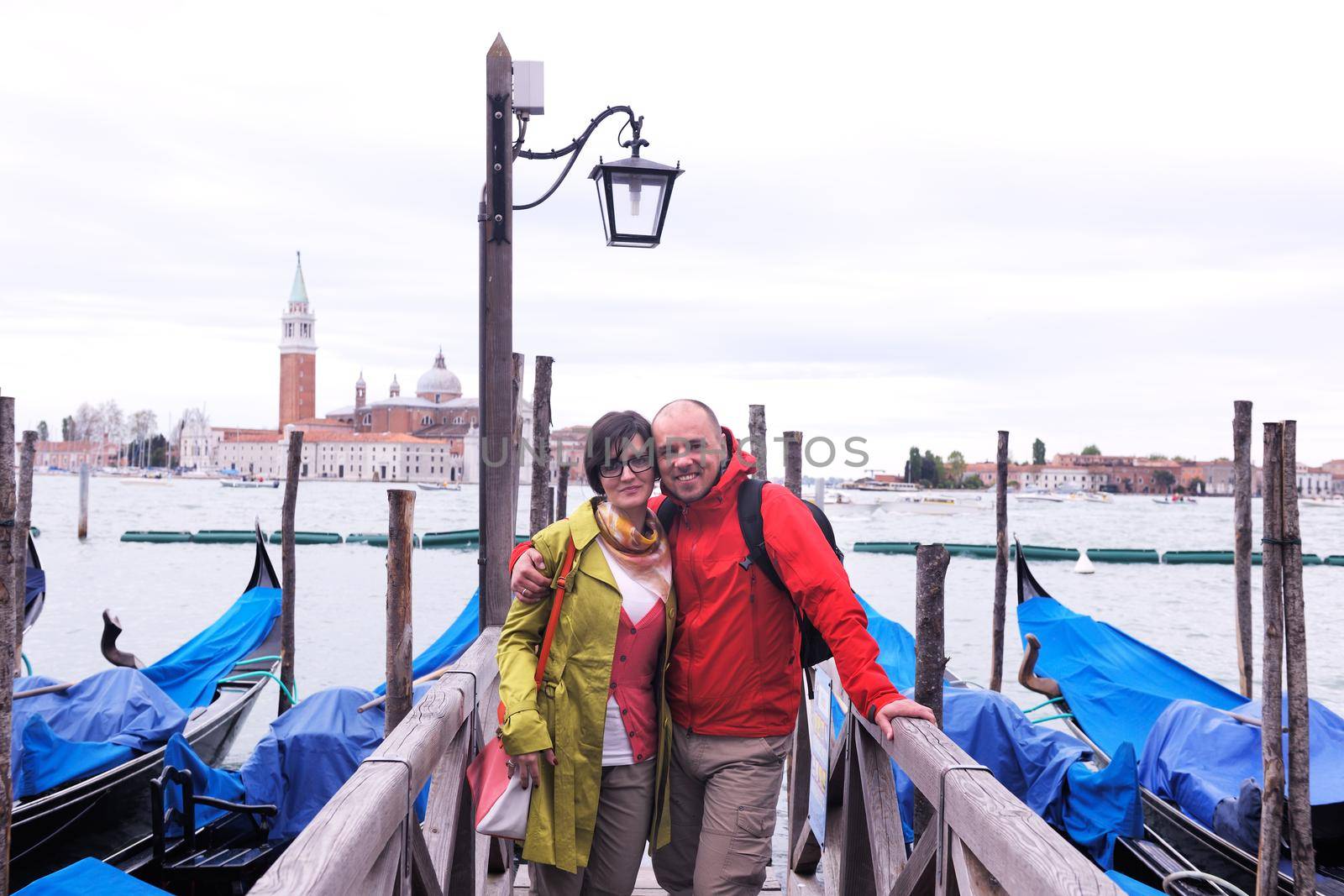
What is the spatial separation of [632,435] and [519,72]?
1.87 metres

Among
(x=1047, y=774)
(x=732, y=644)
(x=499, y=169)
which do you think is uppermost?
(x=499, y=169)

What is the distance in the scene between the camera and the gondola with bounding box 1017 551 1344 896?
12.4ft

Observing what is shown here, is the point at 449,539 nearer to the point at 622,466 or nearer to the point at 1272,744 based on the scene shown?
the point at 1272,744

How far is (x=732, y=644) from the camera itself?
1.90 meters

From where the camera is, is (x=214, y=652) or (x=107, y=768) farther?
(x=214, y=652)

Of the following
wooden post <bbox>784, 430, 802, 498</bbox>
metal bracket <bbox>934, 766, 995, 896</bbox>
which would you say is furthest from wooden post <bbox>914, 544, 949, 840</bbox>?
wooden post <bbox>784, 430, 802, 498</bbox>

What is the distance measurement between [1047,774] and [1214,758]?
2.40 ft

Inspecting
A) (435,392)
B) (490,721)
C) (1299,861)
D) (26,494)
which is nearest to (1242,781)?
(1299,861)

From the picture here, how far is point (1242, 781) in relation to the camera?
3.90m

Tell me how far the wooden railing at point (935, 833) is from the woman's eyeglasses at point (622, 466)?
0.62m

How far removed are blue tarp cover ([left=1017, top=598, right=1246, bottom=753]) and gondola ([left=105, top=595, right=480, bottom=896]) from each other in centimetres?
375

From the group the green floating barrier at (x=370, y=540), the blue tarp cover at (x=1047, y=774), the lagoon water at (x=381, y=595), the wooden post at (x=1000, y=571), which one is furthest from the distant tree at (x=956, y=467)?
the blue tarp cover at (x=1047, y=774)

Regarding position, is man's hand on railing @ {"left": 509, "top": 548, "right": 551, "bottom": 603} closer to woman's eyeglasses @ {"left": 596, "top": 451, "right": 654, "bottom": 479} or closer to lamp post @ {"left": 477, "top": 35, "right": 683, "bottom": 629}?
woman's eyeglasses @ {"left": 596, "top": 451, "right": 654, "bottom": 479}

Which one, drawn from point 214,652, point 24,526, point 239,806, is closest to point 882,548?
point 214,652
